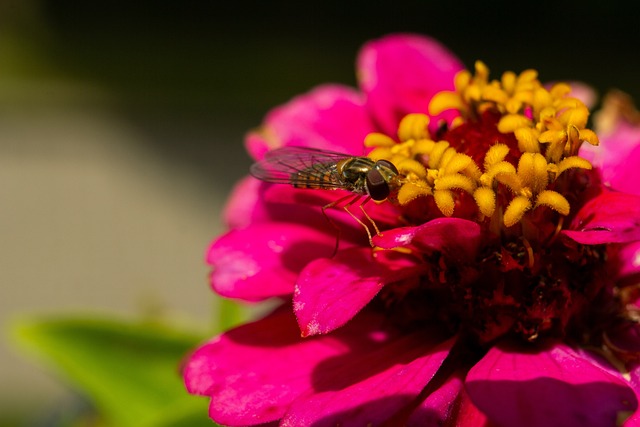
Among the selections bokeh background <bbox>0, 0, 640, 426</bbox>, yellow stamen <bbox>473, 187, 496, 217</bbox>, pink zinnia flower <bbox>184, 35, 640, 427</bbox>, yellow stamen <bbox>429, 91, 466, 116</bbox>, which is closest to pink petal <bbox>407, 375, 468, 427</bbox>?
pink zinnia flower <bbox>184, 35, 640, 427</bbox>

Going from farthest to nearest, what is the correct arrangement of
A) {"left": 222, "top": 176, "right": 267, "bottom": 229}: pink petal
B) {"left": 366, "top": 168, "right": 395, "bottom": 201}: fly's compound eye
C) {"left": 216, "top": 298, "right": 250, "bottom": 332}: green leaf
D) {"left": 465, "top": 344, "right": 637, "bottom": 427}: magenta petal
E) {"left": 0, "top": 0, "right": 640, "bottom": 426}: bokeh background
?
1. {"left": 0, "top": 0, "right": 640, "bottom": 426}: bokeh background
2. {"left": 216, "top": 298, "right": 250, "bottom": 332}: green leaf
3. {"left": 222, "top": 176, "right": 267, "bottom": 229}: pink petal
4. {"left": 366, "top": 168, "right": 395, "bottom": 201}: fly's compound eye
5. {"left": 465, "top": 344, "right": 637, "bottom": 427}: magenta petal

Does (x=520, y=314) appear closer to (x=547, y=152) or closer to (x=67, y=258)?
(x=547, y=152)

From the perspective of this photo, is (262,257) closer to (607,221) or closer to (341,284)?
(341,284)

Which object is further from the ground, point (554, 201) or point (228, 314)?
point (554, 201)

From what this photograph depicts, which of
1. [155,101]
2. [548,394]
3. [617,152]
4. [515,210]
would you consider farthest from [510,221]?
[155,101]

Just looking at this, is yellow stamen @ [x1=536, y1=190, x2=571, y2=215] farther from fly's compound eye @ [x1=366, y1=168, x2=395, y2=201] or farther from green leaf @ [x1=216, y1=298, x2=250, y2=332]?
green leaf @ [x1=216, y1=298, x2=250, y2=332]

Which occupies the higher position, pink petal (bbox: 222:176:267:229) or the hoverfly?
the hoverfly
